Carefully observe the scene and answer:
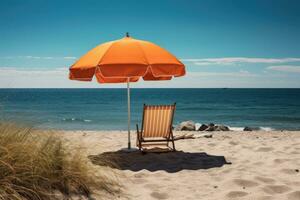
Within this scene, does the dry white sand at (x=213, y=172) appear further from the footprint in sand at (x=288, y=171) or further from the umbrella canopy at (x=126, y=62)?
the umbrella canopy at (x=126, y=62)

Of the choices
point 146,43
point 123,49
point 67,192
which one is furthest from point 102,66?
point 67,192

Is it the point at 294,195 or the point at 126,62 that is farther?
the point at 126,62

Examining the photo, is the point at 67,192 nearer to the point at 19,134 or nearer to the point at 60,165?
the point at 60,165

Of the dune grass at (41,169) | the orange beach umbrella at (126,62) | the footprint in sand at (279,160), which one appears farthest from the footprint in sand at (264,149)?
the dune grass at (41,169)

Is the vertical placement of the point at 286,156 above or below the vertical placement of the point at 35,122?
below

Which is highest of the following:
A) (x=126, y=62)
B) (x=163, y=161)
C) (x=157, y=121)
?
(x=126, y=62)

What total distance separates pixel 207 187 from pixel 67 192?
1.81 meters

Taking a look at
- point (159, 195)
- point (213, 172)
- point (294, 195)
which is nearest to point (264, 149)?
point (213, 172)

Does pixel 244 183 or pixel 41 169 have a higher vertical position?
pixel 41 169

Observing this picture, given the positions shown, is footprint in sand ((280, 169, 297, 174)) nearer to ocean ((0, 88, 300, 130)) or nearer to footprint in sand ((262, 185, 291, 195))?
footprint in sand ((262, 185, 291, 195))

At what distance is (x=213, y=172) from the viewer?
19.4 ft

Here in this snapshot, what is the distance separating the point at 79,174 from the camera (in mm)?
4496

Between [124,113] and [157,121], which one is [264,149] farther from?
[124,113]

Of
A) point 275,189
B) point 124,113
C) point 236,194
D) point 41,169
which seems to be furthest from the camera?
point 124,113
